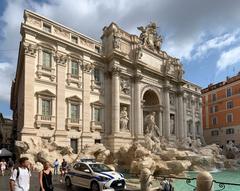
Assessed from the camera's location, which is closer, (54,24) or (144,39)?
(54,24)

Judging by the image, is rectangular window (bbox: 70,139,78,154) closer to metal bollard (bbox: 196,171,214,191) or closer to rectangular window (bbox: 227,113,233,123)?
metal bollard (bbox: 196,171,214,191)

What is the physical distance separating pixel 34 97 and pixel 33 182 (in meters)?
10.7

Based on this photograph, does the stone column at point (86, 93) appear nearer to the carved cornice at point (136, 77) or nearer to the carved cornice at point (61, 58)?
the carved cornice at point (61, 58)

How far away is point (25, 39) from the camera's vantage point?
24.9 m

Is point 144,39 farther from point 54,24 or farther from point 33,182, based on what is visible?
point 33,182

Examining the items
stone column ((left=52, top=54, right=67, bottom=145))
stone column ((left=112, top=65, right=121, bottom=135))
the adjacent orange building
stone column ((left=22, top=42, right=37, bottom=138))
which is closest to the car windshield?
stone column ((left=22, top=42, right=37, bottom=138))

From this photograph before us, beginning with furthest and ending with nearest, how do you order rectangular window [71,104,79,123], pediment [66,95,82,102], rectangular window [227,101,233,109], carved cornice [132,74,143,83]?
1. rectangular window [227,101,233,109]
2. carved cornice [132,74,143,83]
3. rectangular window [71,104,79,123]
4. pediment [66,95,82,102]

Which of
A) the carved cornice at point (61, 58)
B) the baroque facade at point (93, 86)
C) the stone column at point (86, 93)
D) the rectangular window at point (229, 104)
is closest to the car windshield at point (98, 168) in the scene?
the baroque facade at point (93, 86)

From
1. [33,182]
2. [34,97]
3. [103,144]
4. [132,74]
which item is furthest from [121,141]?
[33,182]

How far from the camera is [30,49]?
987 inches

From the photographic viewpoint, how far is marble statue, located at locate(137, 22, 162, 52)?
3700 cm

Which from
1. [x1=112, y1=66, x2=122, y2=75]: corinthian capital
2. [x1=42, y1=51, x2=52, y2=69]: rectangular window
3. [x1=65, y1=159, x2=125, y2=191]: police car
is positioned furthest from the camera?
[x1=112, y1=66, x2=122, y2=75]: corinthian capital

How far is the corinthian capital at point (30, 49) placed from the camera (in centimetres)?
2481

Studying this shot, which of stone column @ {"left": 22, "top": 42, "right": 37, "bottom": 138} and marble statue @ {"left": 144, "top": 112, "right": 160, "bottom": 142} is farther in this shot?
marble statue @ {"left": 144, "top": 112, "right": 160, "bottom": 142}
